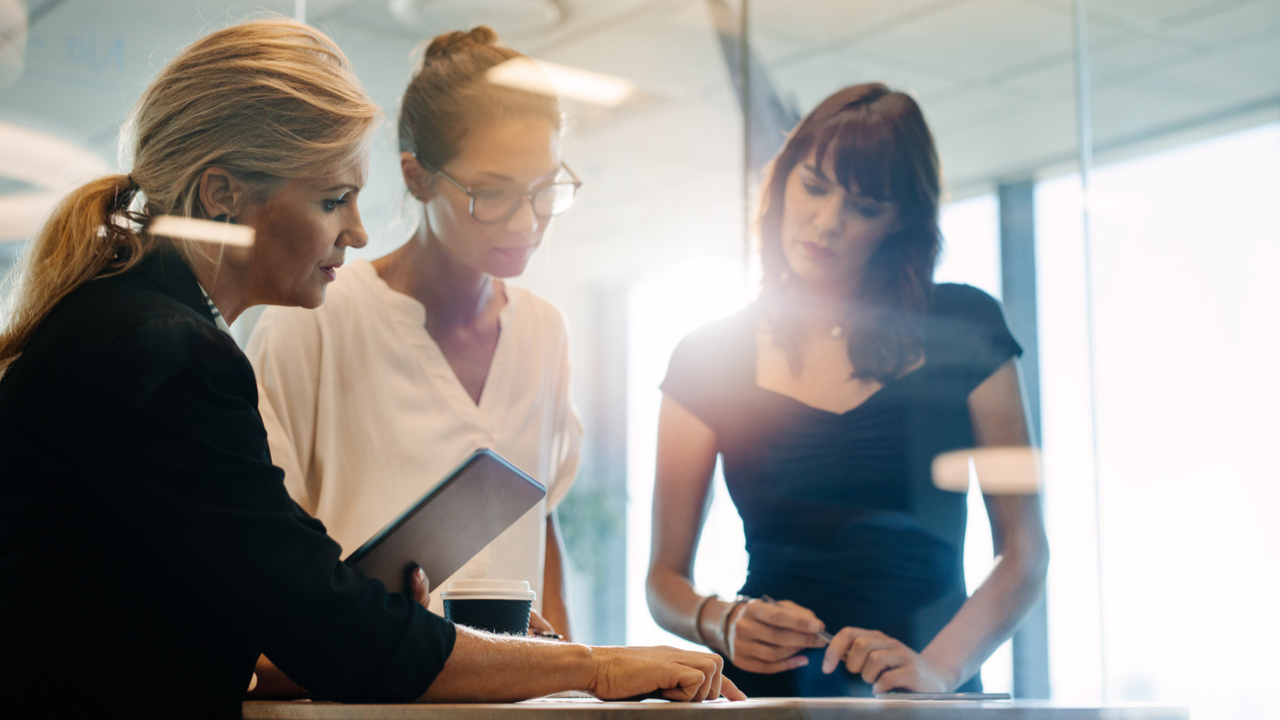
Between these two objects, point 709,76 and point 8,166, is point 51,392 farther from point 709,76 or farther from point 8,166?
point 709,76

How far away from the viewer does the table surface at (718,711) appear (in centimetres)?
79

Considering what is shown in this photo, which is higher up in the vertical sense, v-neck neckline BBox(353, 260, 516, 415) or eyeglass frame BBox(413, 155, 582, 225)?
eyeglass frame BBox(413, 155, 582, 225)

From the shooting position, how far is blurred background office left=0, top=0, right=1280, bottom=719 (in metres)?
1.83

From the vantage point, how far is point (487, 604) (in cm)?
110

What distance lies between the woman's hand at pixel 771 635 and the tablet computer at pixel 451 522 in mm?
458

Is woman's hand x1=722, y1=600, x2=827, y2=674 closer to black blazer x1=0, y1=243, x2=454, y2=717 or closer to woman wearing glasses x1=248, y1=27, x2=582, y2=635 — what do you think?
woman wearing glasses x1=248, y1=27, x2=582, y2=635

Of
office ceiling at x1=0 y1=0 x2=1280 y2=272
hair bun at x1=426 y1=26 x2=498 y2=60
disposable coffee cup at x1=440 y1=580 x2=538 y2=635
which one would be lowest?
disposable coffee cup at x1=440 y1=580 x2=538 y2=635

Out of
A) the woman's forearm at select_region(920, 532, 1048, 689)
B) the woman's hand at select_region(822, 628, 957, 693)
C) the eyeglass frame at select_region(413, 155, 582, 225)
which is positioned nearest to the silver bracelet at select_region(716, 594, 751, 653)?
the woman's hand at select_region(822, 628, 957, 693)

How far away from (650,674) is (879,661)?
520mm

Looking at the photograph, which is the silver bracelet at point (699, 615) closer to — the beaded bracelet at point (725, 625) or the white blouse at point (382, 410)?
the beaded bracelet at point (725, 625)

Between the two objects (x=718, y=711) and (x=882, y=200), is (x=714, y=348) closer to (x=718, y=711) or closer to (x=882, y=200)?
(x=882, y=200)

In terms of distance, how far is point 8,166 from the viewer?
1679 millimetres

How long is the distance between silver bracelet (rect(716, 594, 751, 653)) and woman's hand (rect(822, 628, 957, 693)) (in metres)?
0.14

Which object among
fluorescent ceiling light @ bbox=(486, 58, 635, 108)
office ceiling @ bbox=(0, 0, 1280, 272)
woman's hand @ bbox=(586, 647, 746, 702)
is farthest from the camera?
fluorescent ceiling light @ bbox=(486, 58, 635, 108)
